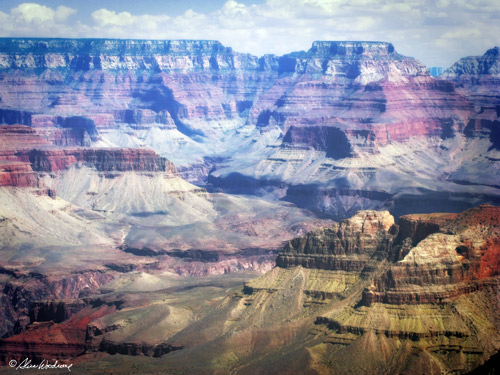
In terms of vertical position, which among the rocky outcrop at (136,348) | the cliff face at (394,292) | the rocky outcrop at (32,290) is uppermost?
the cliff face at (394,292)

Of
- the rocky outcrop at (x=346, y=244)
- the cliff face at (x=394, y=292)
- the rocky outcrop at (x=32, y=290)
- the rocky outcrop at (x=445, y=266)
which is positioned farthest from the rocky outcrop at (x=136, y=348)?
the rocky outcrop at (x=32, y=290)

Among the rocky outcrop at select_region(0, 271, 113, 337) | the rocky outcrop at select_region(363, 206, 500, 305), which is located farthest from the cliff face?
the rocky outcrop at select_region(0, 271, 113, 337)

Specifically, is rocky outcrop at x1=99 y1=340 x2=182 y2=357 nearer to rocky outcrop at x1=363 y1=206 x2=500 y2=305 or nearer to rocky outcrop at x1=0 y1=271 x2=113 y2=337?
rocky outcrop at x1=363 y1=206 x2=500 y2=305

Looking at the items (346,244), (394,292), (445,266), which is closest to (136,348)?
(346,244)

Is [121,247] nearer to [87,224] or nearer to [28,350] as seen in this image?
[87,224]

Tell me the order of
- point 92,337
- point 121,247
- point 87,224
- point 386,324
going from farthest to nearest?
1. point 87,224
2. point 121,247
3. point 92,337
4. point 386,324

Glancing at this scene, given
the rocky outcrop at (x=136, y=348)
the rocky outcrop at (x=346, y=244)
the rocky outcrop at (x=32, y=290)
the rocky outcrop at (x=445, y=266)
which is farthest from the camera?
the rocky outcrop at (x=32, y=290)

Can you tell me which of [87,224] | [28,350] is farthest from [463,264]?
[87,224]

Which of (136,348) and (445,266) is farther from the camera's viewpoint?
(136,348)

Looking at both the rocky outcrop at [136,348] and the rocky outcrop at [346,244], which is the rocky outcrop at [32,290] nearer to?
the rocky outcrop at [136,348]

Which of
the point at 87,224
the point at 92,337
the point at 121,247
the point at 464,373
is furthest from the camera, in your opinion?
the point at 87,224

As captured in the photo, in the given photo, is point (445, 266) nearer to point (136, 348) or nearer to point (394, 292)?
point (394, 292)
